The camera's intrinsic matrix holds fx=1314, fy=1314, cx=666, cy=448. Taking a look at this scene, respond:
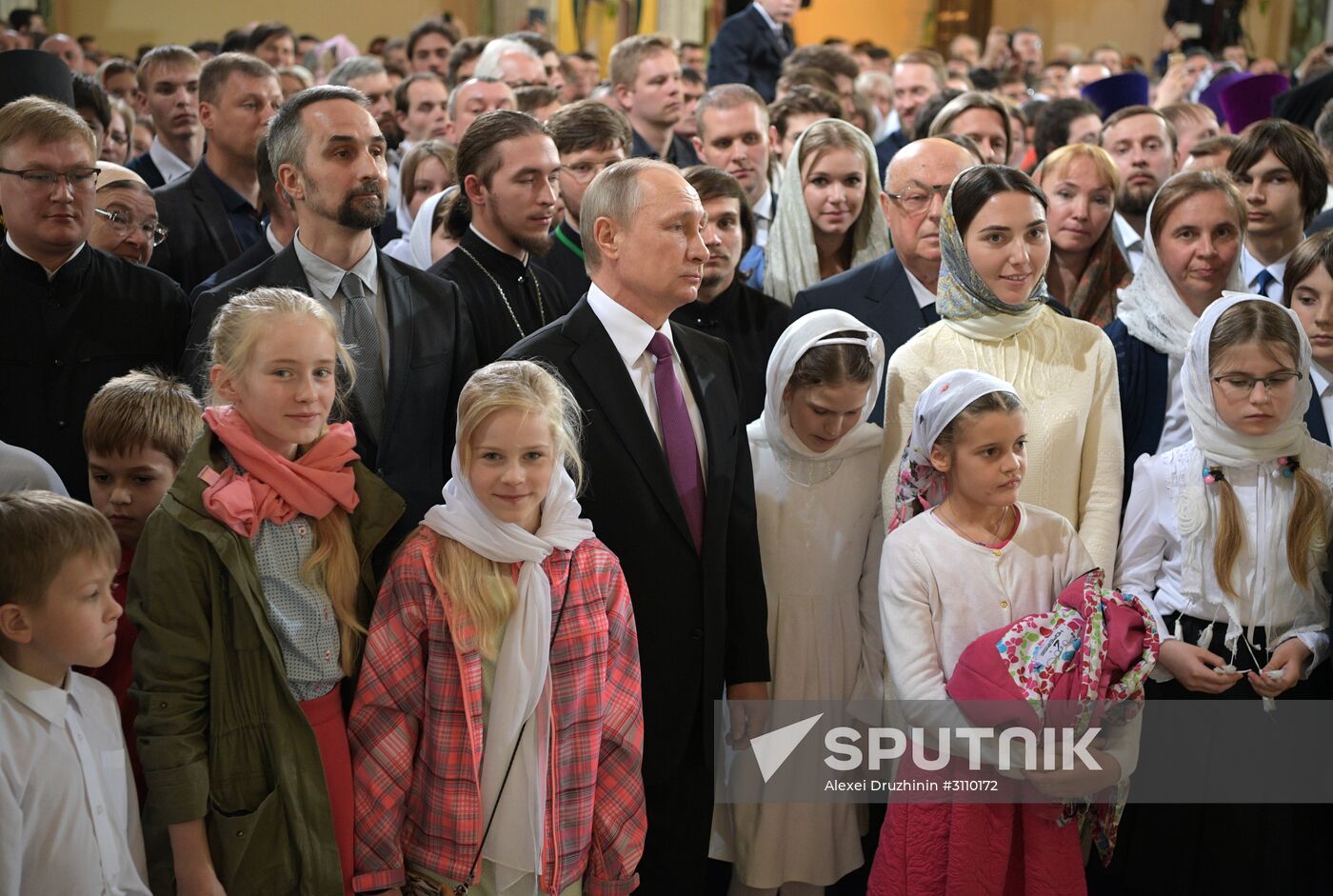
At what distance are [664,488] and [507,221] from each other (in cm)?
114

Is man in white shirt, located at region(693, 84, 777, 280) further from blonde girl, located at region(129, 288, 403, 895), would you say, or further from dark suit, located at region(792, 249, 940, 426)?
blonde girl, located at region(129, 288, 403, 895)

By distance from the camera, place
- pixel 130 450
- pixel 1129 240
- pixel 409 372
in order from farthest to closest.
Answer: pixel 1129 240 < pixel 409 372 < pixel 130 450

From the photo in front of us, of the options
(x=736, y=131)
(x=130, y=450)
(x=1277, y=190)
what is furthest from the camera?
(x=736, y=131)

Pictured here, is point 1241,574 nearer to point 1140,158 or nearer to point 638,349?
point 638,349

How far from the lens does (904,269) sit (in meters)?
3.79

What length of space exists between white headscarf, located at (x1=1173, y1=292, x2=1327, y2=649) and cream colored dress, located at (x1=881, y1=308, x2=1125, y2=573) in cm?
17

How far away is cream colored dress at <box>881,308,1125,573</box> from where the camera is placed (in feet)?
10.4

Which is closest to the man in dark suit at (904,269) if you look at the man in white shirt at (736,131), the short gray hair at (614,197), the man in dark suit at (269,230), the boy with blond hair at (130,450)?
the short gray hair at (614,197)

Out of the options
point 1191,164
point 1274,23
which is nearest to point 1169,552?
point 1191,164

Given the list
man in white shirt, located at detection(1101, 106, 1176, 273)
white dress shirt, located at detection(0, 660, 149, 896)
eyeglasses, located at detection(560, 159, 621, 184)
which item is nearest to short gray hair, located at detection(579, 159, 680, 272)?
eyeglasses, located at detection(560, 159, 621, 184)

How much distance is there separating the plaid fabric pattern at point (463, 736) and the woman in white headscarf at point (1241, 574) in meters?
1.39

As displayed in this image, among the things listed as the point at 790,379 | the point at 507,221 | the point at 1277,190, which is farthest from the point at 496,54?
the point at 790,379

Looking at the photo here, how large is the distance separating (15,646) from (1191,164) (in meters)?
4.42

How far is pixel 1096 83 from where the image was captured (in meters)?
7.70
